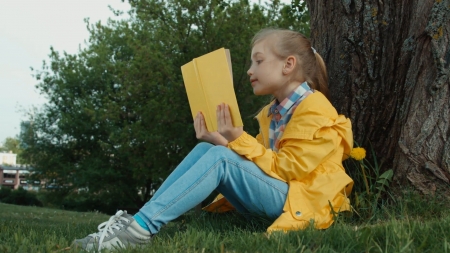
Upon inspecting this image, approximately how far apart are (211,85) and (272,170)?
559 millimetres

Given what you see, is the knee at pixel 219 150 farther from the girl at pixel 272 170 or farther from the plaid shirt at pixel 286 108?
the plaid shirt at pixel 286 108

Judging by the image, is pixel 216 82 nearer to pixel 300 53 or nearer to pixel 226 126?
pixel 226 126

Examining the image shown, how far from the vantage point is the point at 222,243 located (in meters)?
2.10

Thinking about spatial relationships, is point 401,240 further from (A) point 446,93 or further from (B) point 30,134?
(B) point 30,134

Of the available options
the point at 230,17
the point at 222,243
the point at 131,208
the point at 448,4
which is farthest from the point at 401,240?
the point at 131,208

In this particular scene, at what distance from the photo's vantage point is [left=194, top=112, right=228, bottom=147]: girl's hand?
2652mm

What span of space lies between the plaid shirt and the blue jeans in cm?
43

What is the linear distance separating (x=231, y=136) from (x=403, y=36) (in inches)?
58.3

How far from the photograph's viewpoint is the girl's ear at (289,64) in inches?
118

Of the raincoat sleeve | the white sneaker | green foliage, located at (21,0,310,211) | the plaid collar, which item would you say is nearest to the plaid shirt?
the plaid collar

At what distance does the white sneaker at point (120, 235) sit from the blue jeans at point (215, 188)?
0.17ft

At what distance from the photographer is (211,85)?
2.68m

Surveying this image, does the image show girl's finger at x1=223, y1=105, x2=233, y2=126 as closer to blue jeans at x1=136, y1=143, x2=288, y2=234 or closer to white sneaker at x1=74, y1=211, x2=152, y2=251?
blue jeans at x1=136, y1=143, x2=288, y2=234

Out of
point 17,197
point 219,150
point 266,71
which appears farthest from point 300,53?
point 17,197
